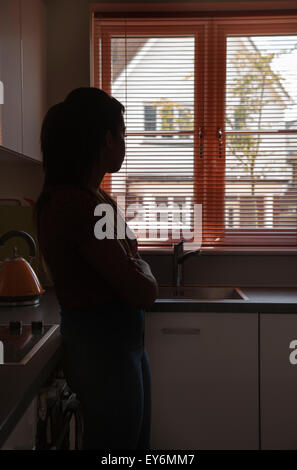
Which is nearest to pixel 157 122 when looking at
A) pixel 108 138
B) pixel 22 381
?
pixel 108 138

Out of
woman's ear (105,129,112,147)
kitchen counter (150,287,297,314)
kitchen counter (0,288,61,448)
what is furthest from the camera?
kitchen counter (150,287,297,314)

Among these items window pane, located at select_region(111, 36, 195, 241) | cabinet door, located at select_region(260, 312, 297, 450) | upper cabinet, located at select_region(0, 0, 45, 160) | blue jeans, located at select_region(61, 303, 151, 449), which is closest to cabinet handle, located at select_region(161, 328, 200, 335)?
cabinet door, located at select_region(260, 312, 297, 450)

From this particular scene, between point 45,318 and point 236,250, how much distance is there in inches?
48.6

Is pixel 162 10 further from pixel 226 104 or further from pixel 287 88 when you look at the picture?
pixel 287 88

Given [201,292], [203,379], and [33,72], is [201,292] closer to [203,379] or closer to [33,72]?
[203,379]

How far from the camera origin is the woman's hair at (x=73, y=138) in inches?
44.2

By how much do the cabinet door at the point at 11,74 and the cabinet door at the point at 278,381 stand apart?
1.28 metres

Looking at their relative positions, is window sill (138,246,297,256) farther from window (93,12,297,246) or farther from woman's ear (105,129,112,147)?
woman's ear (105,129,112,147)

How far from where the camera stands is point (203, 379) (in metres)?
2.02

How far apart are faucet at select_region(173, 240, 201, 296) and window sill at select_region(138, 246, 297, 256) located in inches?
5.3

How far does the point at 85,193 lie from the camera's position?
1.09 meters

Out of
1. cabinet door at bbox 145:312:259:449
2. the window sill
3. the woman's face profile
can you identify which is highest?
the woman's face profile

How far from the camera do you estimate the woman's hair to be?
1.12 metres
